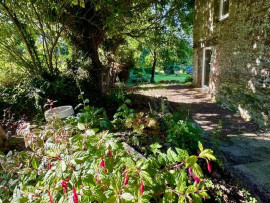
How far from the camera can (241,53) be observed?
188 inches

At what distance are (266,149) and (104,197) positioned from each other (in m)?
3.61

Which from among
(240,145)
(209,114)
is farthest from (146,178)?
(209,114)

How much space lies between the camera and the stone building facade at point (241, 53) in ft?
13.0

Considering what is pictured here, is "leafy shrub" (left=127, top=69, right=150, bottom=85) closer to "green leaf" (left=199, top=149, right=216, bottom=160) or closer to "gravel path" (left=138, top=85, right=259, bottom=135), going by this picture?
"gravel path" (left=138, top=85, right=259, bottom=135)

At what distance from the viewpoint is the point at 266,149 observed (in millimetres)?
3145

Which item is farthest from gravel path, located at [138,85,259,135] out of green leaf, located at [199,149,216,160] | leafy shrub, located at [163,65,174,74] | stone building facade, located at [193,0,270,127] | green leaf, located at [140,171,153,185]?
leafy shrub, located at [163,65,174,74]

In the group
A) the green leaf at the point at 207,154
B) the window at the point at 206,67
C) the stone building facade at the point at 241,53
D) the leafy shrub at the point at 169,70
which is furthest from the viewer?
the leafy shrub at the point at 169,70

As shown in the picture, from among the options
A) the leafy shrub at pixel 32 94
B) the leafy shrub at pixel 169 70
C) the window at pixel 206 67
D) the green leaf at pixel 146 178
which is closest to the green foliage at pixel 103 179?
the green leaf at pixel 146 178

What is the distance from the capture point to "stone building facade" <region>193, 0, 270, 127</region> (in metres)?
3.96

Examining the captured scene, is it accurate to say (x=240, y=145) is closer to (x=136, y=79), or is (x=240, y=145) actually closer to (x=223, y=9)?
(x=223, y=9)

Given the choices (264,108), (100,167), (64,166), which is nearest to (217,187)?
(100,167)

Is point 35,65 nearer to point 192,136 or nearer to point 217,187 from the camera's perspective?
point 192,136

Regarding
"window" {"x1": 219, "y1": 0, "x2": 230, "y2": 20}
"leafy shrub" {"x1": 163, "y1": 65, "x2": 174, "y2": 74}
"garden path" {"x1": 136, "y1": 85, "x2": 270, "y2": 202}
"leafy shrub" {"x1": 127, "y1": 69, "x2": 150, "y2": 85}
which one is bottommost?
"garden path" {"x1": 136, "y1": 85, "x2": 270, "y2": 202}

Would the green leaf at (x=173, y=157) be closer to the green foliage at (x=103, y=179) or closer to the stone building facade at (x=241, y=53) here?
the green foliage at (x=103, y=179)
